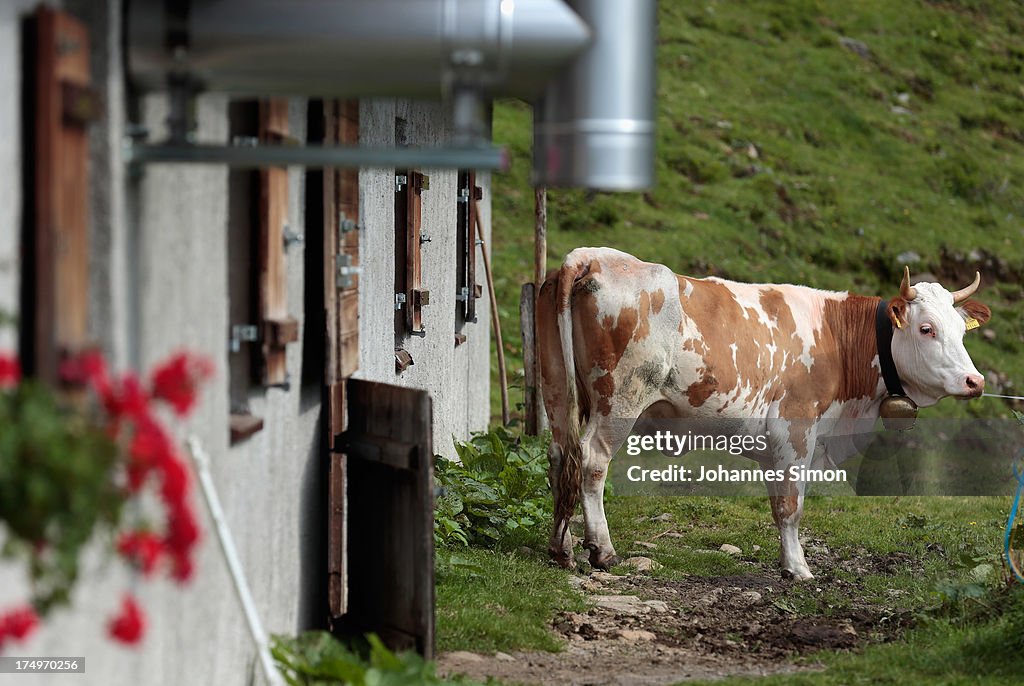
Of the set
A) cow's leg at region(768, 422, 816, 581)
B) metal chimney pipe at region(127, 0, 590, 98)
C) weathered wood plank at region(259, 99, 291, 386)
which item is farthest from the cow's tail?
metal chimney pipe at region(127, 0, 590, 98)

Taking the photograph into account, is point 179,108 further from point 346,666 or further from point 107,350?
point 346,666

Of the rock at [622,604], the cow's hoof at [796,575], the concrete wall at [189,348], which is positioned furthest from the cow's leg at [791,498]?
the concrete wall at [189,348]

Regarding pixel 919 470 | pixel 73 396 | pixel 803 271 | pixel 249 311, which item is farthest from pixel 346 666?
pixel 803 271

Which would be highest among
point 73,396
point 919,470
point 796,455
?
point 73,396

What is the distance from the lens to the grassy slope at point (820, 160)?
693 inches

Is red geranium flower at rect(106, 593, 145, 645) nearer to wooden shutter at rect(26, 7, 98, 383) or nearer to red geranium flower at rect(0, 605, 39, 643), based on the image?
red geranium flower at rect(0, 605, 39, 643)

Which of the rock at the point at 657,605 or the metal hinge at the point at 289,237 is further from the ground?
the metal hinge at the point at 289,237

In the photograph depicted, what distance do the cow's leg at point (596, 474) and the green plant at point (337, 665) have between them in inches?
134

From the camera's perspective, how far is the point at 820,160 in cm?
2059

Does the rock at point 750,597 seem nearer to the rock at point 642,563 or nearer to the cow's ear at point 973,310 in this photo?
the rock at point 642,563

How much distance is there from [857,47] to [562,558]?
60.1 feet

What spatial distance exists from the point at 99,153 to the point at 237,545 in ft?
5.68

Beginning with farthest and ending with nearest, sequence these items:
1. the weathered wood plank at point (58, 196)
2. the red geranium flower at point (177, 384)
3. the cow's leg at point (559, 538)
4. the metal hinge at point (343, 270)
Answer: the cow's leg at point (559, 538), the metal hinge at point (343, 270), the weathered wood plank at point (58, 196), the red geranium flower at point (177, 384)

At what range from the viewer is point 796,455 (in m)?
8.72
